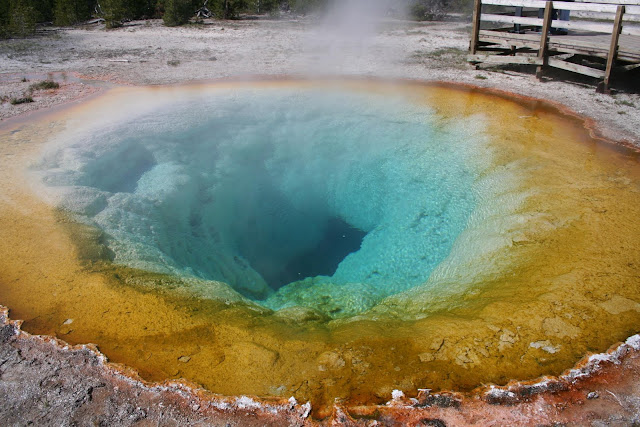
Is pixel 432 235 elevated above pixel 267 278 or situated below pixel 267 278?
above

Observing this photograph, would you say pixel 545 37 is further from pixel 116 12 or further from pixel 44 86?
pixel 116 12

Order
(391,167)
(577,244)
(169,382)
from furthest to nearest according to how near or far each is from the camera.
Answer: (391,167), (577,244), (169,382)

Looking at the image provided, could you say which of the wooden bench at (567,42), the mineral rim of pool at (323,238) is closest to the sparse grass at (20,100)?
the mineral rim of pool at (323,238)

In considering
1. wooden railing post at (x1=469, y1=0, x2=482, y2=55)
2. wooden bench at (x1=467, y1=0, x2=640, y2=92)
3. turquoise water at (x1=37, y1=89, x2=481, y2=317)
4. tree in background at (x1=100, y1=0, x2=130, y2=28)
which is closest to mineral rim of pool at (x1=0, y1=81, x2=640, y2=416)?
turquoise water at (x1=37, y1=89, x2=481, y2=317)

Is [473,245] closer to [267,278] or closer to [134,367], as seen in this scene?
[267,278]

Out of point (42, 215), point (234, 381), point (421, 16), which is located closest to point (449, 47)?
point (421, 16)

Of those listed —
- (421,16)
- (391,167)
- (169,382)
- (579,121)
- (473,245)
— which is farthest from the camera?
(421,16)

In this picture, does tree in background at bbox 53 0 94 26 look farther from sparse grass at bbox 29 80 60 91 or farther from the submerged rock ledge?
the submerged rock ledge
